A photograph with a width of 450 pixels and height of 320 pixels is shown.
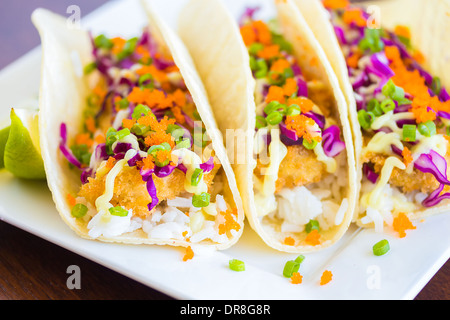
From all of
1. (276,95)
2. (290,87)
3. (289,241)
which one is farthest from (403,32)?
(289,241)

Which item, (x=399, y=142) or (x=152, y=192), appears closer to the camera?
(x=152, y=192)

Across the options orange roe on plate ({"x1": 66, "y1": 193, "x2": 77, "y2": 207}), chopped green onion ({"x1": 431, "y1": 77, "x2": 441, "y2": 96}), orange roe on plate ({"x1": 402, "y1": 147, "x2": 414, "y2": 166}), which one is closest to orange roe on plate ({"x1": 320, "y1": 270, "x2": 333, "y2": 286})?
orange roe on plate ({"x1": 402, "y1": 147, "x2": 414, "y2": 166})

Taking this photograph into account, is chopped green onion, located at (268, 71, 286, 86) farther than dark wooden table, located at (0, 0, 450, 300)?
Yes

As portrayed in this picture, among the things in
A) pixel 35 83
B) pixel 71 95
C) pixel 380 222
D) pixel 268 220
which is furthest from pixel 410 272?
pixel 35 83

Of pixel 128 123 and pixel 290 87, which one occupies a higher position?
pixel 128 123

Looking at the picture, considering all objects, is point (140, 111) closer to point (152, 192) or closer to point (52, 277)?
point (152, 192)

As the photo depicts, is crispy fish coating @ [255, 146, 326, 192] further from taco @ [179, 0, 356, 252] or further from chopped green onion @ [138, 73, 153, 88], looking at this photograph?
chopped green onion @ [138, 73, 153, 88]
